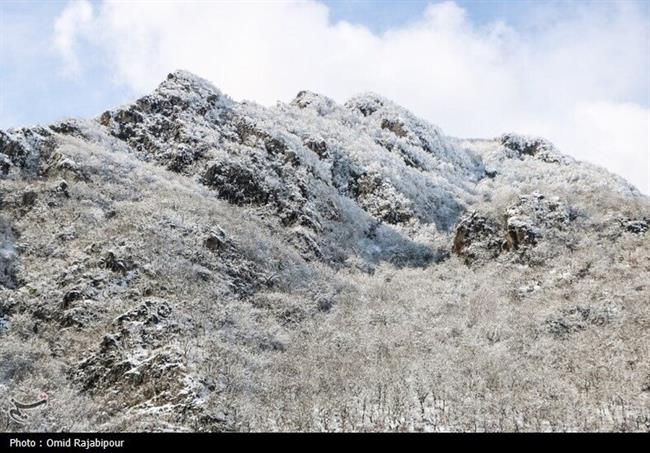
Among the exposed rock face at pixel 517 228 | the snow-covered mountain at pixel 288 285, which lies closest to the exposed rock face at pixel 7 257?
the snow-covered mountain at pixel 288 285

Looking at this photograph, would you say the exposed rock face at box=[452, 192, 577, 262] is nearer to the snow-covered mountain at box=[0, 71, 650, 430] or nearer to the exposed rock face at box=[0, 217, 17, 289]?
the snow-covered mountain at box=[0, 71, 650, 430]

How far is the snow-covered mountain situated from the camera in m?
21.0

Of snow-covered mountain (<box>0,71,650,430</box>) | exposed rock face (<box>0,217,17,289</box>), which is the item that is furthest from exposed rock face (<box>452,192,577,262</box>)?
exposed rock face (<box>0,217,17,289</box>)

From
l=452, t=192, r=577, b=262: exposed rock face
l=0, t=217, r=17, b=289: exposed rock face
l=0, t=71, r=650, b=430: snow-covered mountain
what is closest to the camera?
l=0, t=71, r=650, b=430: snow-covered mountain

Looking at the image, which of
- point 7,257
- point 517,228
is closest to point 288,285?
point 7,257

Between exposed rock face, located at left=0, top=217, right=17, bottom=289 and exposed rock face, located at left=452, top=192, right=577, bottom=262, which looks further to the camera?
exposed rock face, located at left=452, top=192, right=577, bottom=262

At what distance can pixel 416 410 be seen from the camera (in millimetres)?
19969

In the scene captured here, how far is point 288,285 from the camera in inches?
1423

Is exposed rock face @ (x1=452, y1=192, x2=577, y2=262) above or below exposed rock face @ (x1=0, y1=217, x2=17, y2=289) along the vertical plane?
above

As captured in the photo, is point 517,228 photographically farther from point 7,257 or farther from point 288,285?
point 7,257

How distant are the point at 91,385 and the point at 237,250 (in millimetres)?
15334

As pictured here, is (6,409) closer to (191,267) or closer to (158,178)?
(191,267)

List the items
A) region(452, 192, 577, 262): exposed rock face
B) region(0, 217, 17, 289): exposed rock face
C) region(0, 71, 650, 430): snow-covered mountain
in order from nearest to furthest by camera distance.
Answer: region(0, 71, 650, 430): snow-covered mountain, region(0, 217, 17, 289): exposed rock face, region(452, 192, 577, 262): exposed rock face

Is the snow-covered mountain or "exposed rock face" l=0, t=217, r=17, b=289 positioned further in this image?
"exposed rock face" l=0, t=217, r=17, b=289
